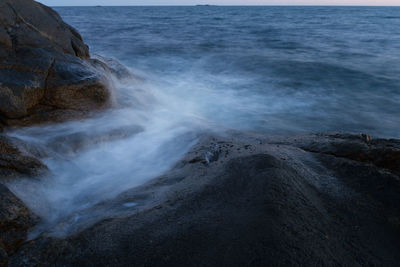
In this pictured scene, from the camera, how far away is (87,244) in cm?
190

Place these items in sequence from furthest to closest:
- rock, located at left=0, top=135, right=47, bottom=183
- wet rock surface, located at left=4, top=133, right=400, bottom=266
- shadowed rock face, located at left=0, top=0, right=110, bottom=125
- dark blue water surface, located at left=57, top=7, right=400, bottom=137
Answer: dark blue water surface, located at left=57, top=7, right=400, bottom=137 → shadowed rock face, located at left=0, top=0, right=110, bottom=125 → rock, located at left=0, top=135, right=47, bottom=183 → wet rock surface, located at left=4, top=133, right=400, bottom=266

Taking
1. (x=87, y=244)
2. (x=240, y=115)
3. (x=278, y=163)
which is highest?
(x=278, y=163)

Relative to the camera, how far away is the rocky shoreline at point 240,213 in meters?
1.73

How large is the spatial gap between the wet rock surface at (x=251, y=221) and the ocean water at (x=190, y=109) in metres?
0.28

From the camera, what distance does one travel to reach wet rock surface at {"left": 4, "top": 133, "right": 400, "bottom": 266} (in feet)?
5.62

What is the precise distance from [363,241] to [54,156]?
3.30 metres

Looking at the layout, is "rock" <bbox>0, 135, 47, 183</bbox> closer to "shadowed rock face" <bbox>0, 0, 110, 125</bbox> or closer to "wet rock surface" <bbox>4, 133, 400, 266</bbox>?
"wet rock surface" <bbox>4, 133, 400, 266</bbox>

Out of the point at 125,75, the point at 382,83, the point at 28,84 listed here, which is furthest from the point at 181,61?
the point at 28,84

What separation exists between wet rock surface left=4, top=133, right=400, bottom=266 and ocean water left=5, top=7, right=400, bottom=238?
275mm

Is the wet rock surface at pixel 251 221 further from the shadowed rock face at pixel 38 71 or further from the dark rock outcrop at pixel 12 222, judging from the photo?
the shadowed rock face at pixel 38 71

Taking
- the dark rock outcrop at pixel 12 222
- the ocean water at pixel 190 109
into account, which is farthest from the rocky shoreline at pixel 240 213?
the ocean water at pixel 190 109

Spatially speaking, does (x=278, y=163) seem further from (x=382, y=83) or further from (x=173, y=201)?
(x=382, y=83)

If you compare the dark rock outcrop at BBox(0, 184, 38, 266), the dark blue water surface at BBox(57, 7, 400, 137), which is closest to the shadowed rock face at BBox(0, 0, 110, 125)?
the dark rock outcrop at BBox(0, 184, 38, 266)

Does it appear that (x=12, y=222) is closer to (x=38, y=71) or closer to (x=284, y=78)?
(x=38, y=71)
